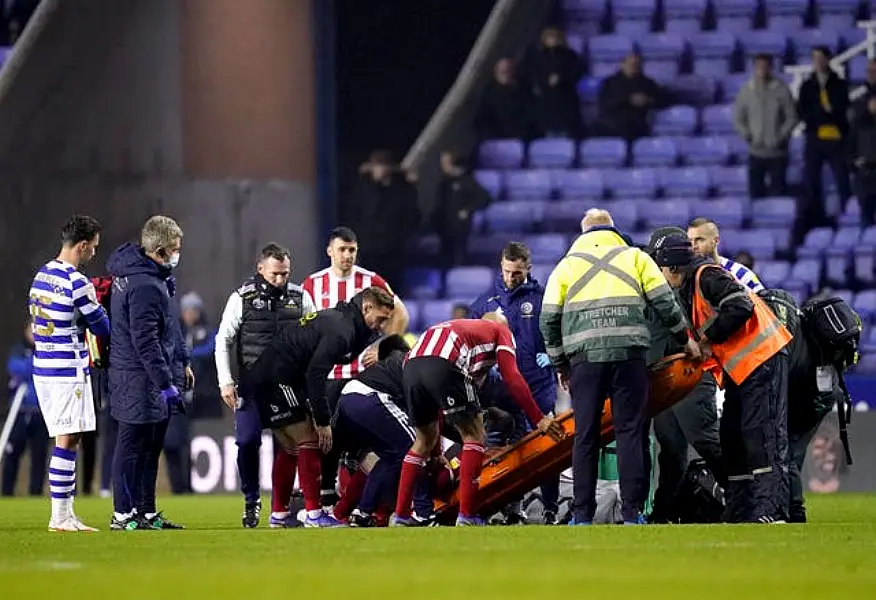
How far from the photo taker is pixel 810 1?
2383cm

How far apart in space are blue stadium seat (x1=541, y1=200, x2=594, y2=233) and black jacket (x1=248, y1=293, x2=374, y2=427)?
11.2m

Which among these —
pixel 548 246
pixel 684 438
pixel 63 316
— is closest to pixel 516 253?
pixel 684 438

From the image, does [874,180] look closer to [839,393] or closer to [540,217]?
[540,217]

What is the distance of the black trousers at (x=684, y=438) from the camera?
40.0 feet

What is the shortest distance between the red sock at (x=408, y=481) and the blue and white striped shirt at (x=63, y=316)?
199 centimetres

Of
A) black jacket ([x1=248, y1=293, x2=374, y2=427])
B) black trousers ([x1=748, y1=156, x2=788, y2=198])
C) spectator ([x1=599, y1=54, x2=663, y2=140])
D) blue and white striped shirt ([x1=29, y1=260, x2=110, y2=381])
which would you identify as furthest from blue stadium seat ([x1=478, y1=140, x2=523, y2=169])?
blue and white striped shirt ([x1=29, y1=260, x2=110, y2=381])

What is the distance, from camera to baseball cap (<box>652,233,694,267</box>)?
11500 mm

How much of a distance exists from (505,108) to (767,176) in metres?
3.21

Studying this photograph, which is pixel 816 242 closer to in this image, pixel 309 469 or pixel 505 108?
pixel 505 108

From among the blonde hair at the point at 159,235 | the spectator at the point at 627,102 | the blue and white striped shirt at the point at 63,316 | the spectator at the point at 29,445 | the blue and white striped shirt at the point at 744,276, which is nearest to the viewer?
the blue and white striped shirt at the point at 63,316

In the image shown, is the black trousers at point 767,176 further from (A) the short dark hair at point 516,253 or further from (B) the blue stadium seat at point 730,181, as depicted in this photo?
(A) the short dark hair at point 516,253

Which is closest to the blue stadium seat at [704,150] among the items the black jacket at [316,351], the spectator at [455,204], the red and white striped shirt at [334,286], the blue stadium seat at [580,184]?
the blue stadium seat at [580,184]

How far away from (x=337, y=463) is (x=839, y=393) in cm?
334

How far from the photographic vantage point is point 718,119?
23797 mm
